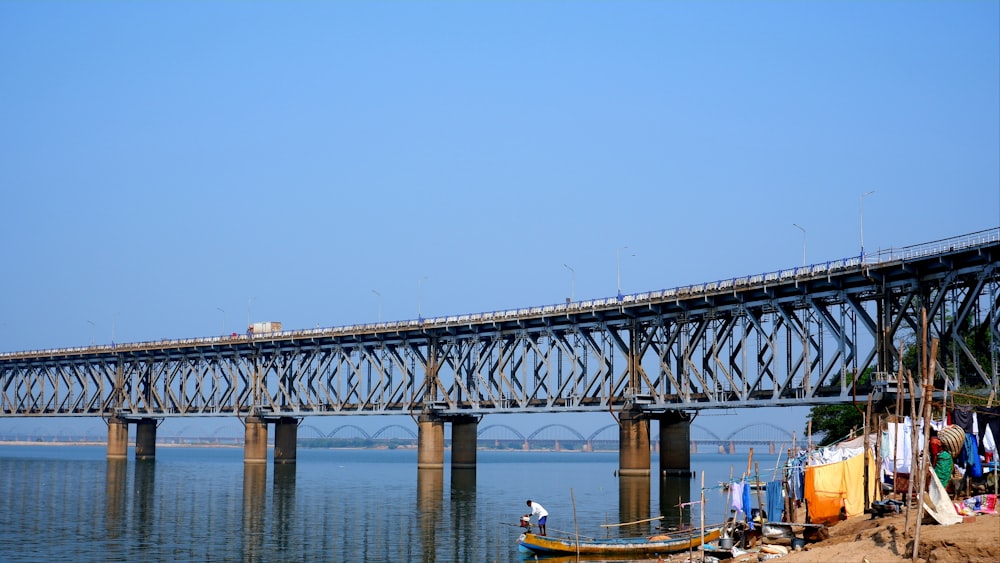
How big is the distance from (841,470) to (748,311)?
44.2 metres

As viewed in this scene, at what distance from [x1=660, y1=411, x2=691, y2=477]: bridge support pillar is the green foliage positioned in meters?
11.1

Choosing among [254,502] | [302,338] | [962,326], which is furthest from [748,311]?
[302,338]

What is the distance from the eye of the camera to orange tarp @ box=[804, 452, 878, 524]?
41688 mm

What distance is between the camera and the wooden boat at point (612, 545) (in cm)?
4547

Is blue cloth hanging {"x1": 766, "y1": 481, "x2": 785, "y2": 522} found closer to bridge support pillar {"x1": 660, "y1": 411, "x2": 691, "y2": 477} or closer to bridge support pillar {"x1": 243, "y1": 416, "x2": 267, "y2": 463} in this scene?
bridge support pillar {"x1": 660, "y1": 411, "x2": 691, "y2": 477}

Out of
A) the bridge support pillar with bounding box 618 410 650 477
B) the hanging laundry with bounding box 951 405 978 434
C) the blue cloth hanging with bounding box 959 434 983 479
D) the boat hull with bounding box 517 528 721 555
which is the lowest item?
the boat hull with bounding box 517 528 721 555

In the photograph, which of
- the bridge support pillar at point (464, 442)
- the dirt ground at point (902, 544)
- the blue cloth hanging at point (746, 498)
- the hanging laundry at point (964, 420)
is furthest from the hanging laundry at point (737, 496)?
the bridge support pillar at point (464, 442)

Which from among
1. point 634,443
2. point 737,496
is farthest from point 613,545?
point 634,443

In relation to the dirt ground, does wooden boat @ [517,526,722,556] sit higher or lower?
lower

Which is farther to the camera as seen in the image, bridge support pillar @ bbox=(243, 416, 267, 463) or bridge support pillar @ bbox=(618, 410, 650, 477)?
bridge support pillar @ bbox=(243, 416, 267, 463)

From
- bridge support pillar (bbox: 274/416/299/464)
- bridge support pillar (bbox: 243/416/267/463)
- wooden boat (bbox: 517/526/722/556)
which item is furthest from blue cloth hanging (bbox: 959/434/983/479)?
bridge support pillar (bbox: 274/416/299/464)

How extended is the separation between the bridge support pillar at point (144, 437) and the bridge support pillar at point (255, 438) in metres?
26.3

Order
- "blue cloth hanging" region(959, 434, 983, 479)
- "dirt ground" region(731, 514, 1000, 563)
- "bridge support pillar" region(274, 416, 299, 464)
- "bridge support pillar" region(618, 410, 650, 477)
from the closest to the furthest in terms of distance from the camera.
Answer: "dirt ground" region(731, 514, 1000, 563), "blue cloth hanging" region(959, 434, 983, 479), "bridge support pillar" region(618, 410, 650, 477), "bridge support pillar" region(274, 416, 299, 464)

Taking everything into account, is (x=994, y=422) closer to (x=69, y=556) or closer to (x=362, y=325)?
(x=69, y=556)
